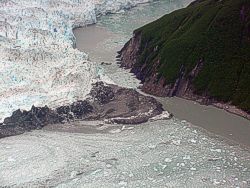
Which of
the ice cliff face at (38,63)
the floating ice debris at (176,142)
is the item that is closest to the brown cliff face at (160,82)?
the ice cliff face at (38,63)

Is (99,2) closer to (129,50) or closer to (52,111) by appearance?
(129,50)

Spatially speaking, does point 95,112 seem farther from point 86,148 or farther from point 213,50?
point 213,50

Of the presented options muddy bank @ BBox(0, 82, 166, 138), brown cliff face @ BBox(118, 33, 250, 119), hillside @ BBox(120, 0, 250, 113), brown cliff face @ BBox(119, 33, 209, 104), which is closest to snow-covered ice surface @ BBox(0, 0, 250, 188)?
muddy bank @ BBox(0, 82, 166, 138)

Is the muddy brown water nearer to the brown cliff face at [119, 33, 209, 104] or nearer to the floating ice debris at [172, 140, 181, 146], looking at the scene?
the brown cliff face at [119, 33, 209, 104]

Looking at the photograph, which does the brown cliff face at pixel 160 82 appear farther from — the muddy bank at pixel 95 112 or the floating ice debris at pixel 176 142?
the floating ice debris at pixel 176 142

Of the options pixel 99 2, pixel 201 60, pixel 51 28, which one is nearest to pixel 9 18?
pixel 51 28

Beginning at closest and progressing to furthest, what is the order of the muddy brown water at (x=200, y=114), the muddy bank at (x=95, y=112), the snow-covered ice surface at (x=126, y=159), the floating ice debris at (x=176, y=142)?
the snow-covered ice surface at (x=126, y=159) < the floating ice debris at (x=176, y=142) < the muddy brown water at (x=200, y=114) < the muddy bank at (x=95, y=112)

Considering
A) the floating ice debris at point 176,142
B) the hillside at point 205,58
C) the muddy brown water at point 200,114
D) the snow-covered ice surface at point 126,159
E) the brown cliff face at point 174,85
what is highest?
the hillside at point 205,58
